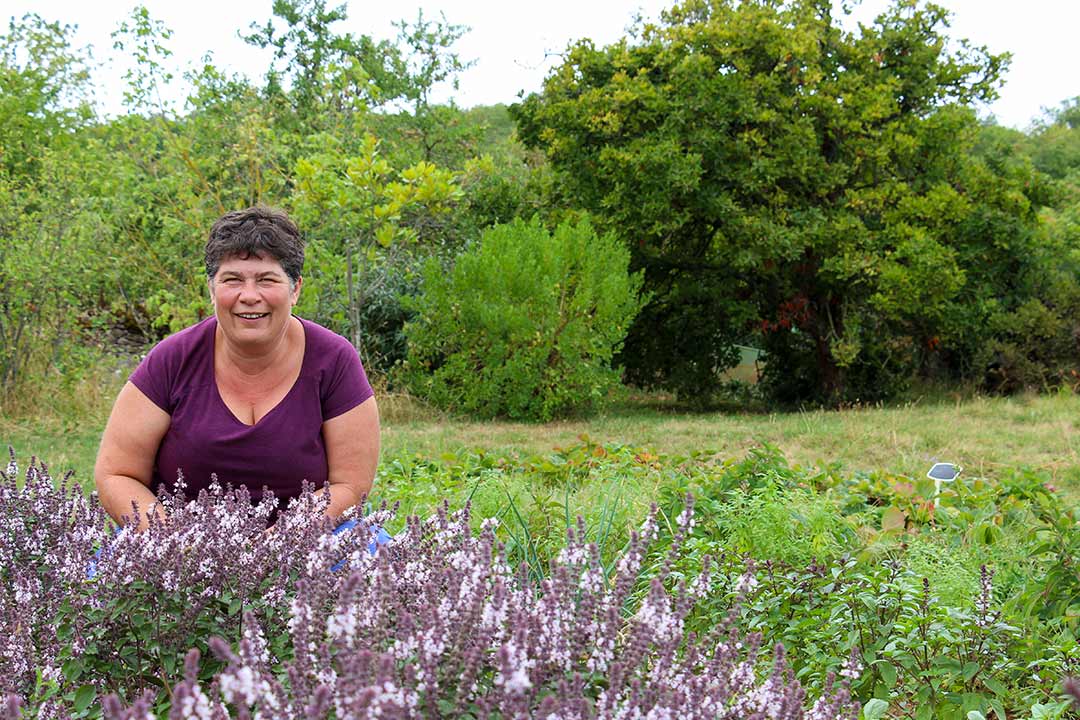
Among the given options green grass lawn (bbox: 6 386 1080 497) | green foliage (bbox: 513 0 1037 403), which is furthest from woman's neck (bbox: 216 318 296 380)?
green foliage (bbox: 513 0 1037 403)

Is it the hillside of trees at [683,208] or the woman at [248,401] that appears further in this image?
the hillside of trees at [683,208]

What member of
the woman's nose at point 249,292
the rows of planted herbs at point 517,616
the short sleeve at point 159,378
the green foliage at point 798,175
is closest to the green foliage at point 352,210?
the green foliage at point 798,175

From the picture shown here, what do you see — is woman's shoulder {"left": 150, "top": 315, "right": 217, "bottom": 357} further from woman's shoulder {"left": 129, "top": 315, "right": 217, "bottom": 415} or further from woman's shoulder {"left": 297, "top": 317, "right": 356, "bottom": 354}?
woman's shoulder {"left": 297, "top": 317, "right": 356, "bottom": 354}

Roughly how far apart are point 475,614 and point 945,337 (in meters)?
12.0

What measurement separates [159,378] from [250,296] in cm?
47

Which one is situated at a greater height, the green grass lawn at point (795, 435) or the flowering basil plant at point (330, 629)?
the flowering basil plant at point (330, 629)

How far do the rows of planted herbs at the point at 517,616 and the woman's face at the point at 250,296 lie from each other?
0.56m

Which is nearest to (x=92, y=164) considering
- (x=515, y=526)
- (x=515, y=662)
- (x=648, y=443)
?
(x=648, y=443)

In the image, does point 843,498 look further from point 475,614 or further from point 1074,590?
point 475,614

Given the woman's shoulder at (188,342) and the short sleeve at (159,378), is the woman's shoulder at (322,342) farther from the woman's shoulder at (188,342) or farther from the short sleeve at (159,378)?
the short sleeve at (159,378)

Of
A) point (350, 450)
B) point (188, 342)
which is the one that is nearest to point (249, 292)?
point (188, 342)

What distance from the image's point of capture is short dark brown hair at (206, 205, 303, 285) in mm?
3203

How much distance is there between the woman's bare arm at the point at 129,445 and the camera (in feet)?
10.8

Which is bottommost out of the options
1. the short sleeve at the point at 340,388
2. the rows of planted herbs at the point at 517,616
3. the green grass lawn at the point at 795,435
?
the green grass lawn at the point at 795,435
